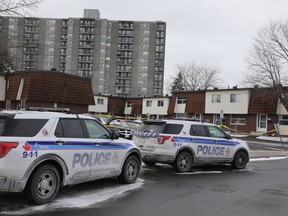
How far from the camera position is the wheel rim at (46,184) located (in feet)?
22.3

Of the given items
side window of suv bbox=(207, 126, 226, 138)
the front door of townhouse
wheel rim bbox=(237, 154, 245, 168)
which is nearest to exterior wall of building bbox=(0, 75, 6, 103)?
the front door of townhouse

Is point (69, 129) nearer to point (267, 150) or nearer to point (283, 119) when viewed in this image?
point (267, 150)

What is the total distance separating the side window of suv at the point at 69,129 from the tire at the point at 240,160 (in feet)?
24.7

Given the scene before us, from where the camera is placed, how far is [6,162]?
20.5 feet

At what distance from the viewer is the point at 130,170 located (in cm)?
946

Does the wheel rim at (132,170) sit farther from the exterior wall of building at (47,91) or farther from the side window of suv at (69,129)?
the exterior wall of building at (47,91)

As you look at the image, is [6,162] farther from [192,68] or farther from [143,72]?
[143,72]

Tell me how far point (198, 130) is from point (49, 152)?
262 inches

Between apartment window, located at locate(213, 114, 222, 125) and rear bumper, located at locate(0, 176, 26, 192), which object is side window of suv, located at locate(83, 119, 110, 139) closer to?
rear bumper, located at locate(0, 176, 26, 192)

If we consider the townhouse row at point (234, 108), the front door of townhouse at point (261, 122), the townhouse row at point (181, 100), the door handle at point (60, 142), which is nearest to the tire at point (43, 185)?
the door handle at point (60, 142)

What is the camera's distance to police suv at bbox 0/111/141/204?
20.8 ft

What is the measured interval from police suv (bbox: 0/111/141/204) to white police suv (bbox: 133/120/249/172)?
3.01m

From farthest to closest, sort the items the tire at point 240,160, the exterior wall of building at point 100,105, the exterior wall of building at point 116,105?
the exterior wall of building at point 116,105 < the exterior wall of building at point 100,105 < the tire at point 240,160

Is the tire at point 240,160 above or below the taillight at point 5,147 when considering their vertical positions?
below
